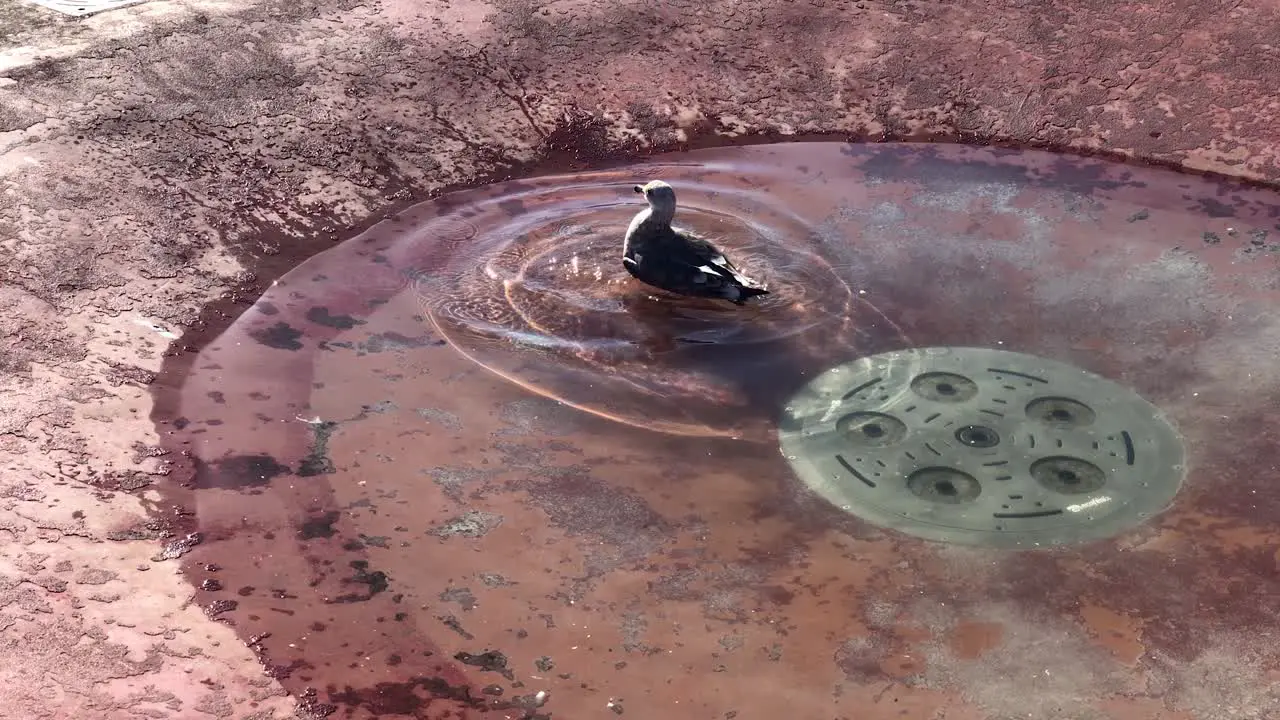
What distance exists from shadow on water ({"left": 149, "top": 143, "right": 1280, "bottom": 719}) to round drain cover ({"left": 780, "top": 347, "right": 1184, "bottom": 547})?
108 millimetres

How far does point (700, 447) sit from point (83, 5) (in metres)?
5.12

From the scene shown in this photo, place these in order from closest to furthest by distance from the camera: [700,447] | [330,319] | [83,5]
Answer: [700,447]
[330,319]
[83,5]

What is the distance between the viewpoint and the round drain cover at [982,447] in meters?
4.23

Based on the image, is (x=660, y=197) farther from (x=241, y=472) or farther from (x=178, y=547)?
(x=178, y=547)

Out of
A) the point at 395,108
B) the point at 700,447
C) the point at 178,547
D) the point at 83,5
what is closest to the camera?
the point at 178,547

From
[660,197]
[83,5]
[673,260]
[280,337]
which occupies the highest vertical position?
[83,5]

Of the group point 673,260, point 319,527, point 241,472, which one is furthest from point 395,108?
point 319,527

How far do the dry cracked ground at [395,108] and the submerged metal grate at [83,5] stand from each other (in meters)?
0.13

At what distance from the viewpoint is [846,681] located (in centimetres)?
345

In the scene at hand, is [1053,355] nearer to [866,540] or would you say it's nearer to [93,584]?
[866,540]

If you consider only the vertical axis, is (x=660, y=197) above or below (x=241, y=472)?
above

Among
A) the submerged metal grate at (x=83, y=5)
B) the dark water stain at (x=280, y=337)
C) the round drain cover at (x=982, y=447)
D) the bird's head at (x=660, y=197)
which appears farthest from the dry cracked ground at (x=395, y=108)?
the round drain cover at (x=982, y=447)

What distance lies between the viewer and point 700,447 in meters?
4.59

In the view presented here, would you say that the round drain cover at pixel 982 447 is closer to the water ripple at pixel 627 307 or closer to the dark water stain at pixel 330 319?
the water ripple at pixel 627 307
